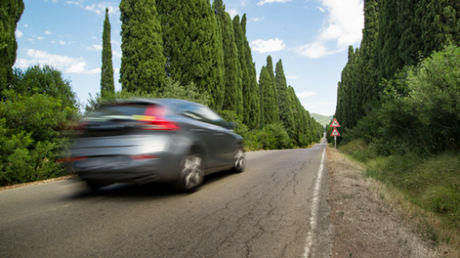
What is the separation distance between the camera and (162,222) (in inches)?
134

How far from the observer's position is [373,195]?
465cm

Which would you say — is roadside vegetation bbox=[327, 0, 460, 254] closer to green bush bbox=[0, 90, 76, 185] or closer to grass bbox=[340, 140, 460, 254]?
grass bbox=[340, 140, 460, 254]

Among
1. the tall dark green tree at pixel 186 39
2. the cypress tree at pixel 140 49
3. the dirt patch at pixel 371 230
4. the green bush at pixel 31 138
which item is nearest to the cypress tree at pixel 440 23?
the dirt patch at pixel 371 230

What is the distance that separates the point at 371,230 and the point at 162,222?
97.3 inches

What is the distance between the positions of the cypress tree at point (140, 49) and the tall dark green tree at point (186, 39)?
6.61ft

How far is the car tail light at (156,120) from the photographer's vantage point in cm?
417

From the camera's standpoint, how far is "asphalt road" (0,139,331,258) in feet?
8.78

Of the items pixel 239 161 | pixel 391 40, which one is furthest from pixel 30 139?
pixel 391 40

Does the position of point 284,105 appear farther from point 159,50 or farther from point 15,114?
point 15,114

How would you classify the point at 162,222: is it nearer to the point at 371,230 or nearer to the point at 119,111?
the point at 119,111

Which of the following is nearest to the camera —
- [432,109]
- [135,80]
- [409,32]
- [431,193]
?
[431,193]

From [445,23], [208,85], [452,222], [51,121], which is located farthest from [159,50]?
[452,222]

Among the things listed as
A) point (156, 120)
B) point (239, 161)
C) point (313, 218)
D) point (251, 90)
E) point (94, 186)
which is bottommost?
point (313, 218)

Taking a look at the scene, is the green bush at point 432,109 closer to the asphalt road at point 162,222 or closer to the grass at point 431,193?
the grass at point 431,193
